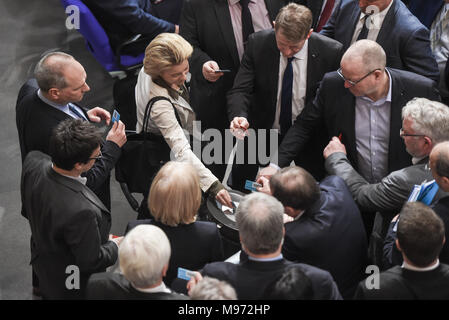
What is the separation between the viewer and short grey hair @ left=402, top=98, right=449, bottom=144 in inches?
118

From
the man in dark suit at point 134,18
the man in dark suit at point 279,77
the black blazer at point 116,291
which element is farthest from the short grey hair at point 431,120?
the man in dark suit at point 134,18

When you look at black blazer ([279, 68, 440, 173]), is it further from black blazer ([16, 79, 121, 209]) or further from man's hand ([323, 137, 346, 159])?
black blazer ([16, 79, 121, 209])

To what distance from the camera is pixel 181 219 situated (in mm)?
2695

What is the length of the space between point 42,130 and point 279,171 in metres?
1.29

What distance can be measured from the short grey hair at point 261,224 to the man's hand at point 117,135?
107 cm

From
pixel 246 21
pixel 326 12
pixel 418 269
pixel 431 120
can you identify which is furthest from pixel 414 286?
pixel 326 12

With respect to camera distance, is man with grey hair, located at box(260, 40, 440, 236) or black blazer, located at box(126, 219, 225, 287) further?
man with grey hair, located at box(260, 40, 440, 236)

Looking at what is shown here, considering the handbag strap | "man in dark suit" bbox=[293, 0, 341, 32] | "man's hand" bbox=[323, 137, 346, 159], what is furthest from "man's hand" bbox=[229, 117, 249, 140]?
"man in dark suit" bbox=[293, 0, 341, 32]

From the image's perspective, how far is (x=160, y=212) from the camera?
2.67 meters

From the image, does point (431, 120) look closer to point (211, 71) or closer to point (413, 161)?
point (413, 161)

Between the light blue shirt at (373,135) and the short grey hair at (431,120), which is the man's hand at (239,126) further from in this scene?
the short grey hair at (431,120)

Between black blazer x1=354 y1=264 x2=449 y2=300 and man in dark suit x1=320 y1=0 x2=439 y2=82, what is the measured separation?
1633 mm

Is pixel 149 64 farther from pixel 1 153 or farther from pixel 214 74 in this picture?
pixel 1 153
